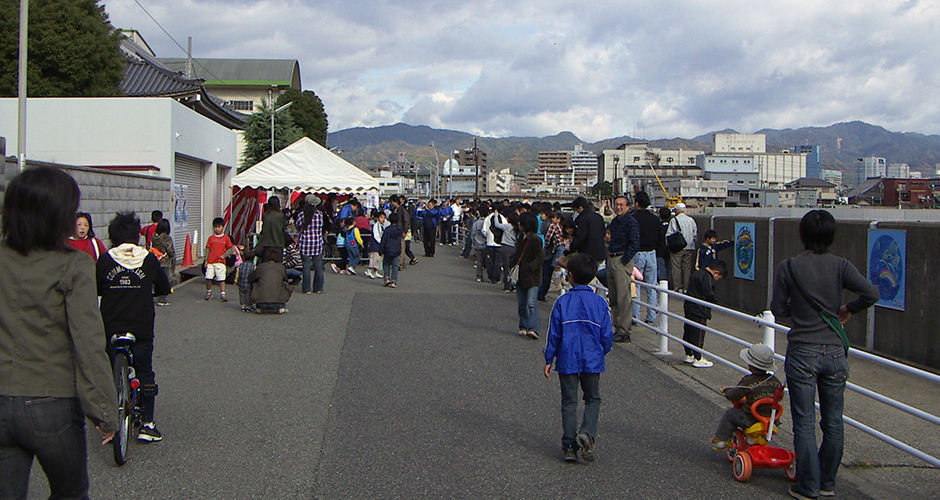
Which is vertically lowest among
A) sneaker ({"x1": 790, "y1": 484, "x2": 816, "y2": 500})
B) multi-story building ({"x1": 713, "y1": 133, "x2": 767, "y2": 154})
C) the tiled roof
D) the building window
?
sneaker ({"x1": 790, "y1": 484, "x2": 816, "y2": 500})

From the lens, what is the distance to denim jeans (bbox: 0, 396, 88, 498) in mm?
2809

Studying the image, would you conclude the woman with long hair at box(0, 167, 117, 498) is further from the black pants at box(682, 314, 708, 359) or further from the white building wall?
the white building wall

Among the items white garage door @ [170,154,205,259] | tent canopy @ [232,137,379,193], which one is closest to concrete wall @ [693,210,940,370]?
tent canopy @ [232,137,379,193]

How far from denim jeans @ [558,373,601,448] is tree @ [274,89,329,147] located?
52.5m

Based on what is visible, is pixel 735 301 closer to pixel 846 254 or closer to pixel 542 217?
pixel 846 254

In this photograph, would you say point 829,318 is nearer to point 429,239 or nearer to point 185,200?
point 185,200

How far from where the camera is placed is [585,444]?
16.4 feet

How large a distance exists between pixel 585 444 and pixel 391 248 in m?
10.5

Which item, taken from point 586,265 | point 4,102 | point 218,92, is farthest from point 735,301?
point 218,92

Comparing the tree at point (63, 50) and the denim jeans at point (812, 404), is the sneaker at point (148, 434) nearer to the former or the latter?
the denim jeans at point (812, 404)

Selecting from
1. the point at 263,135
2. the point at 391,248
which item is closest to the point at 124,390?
the point at 391,248

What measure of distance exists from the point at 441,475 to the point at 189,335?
6.04 m

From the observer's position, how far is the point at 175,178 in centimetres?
2006

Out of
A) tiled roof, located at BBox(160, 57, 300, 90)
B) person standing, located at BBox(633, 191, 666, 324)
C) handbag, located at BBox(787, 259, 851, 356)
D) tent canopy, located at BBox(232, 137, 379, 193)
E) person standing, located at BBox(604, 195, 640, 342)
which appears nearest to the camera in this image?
handbag, located at BBox(787, 259, 851, 356)
